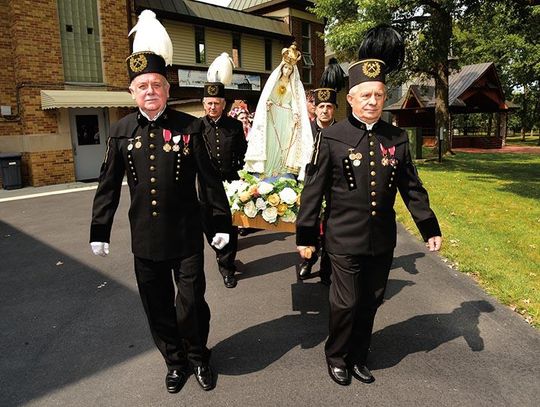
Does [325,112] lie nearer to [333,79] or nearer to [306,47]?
[333,79]

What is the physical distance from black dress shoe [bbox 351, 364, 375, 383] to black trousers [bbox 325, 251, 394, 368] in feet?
0.14

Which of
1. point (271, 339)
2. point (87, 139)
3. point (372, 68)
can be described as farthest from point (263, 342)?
point (87, 139)

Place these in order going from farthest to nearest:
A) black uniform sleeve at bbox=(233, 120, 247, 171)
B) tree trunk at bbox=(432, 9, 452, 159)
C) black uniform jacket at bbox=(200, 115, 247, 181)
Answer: tree trunk at bbox=(432, 9, 452, 159) → black uniform sleeve at bbox=(233, 120, 247, 171) → black uniform jacket at bbox=(200, 115, 247, 181)

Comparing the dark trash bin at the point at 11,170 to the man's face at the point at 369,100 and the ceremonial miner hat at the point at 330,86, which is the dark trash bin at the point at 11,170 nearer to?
the ceremonial miner hat at the point at 330,86

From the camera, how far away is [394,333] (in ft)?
13.4

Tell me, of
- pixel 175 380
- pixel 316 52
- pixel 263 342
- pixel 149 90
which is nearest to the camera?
pixel 149 90

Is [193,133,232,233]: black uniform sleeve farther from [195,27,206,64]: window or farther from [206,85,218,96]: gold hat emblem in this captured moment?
[195,27,206,64]: window

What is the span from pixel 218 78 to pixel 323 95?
57.4 inches

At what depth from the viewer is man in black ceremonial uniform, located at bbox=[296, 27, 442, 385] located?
125 inches

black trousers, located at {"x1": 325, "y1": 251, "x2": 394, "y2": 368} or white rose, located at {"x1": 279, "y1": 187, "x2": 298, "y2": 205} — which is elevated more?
white rose, located at {"x1": 279, "y1": 187, "x2": 298, "y2": 205}

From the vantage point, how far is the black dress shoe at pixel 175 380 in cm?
322

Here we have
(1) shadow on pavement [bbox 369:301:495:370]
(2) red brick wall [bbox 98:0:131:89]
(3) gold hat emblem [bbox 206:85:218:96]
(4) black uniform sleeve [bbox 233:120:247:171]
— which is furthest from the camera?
(2) red brick wall [bbox 98:0:131:89]

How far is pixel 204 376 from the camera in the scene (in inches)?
129

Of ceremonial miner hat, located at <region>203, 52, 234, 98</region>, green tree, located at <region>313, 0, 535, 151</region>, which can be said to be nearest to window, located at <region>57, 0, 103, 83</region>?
green tree, located at <region>313, 0, 535, 151</region>
